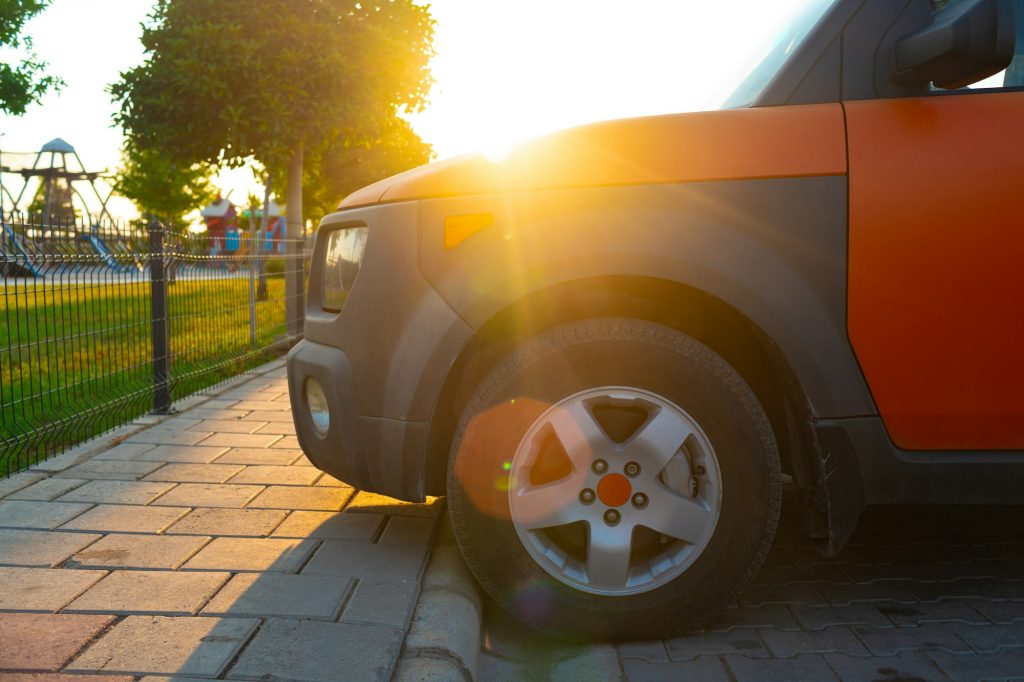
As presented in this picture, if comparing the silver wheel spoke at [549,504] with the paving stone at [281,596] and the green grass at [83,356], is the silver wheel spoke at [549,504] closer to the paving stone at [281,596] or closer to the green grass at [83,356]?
the paving stone at [281,596]

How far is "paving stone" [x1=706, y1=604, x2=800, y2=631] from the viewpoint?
9.21 feet

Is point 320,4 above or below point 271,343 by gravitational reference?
above

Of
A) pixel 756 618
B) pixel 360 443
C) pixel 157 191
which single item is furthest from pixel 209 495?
pixel 157 191

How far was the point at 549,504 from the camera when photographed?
8.30 feet

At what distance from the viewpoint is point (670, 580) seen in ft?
8.35

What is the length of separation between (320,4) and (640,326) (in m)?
11.1

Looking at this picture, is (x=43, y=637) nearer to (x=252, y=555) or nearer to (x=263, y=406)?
(x=252, y=555)

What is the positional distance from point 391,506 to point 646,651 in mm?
1451

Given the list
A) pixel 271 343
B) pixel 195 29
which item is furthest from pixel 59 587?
pixel 195 29

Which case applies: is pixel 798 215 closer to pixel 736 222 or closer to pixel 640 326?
pixel 736 222

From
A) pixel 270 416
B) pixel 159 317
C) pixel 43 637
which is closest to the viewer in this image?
pixel 43 637

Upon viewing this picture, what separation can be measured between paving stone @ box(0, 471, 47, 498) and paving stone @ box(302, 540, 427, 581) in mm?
1566

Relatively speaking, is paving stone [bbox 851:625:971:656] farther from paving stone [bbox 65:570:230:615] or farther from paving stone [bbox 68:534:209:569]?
paving stone [bbox 68:534:209:569]

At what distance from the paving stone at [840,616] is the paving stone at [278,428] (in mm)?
3148
